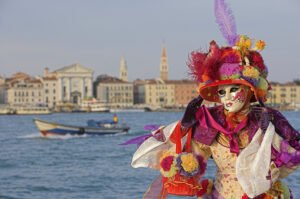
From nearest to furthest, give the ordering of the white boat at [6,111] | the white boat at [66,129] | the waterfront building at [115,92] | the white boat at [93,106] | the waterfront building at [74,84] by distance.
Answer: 1. the white boat at [66,129]
2. the white boat at [93,106]
3. the white boat at [6,111]
4. the waterfront building at [74,84]
5. the waterfront building at [115,92]

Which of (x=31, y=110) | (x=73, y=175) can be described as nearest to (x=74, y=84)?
(x=31, y=110)

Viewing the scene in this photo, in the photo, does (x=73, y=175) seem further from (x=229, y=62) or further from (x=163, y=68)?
(x=163, y=68)

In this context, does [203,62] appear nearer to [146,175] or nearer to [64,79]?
[146,175]

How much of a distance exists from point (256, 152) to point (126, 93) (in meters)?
100

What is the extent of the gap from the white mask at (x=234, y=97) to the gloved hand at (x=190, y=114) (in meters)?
0.11

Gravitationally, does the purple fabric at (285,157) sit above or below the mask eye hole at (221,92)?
below

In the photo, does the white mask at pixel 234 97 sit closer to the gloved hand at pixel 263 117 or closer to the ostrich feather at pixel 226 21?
the gloved hand at pixel 263 117

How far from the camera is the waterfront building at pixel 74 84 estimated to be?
98188mm

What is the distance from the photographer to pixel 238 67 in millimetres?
3074

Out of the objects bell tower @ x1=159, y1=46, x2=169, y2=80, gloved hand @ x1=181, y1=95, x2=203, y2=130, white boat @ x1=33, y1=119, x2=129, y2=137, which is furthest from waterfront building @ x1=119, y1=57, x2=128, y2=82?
gloved hand @ x1=181, y1=95, x2=203, y2=130

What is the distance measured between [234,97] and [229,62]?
14 cm

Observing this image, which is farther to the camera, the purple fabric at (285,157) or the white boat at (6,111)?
the white boat at (6,111)

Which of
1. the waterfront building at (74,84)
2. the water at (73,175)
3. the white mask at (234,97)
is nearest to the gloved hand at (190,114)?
the white mask at (234,97)

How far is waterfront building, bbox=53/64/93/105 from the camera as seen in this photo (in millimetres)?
98188
